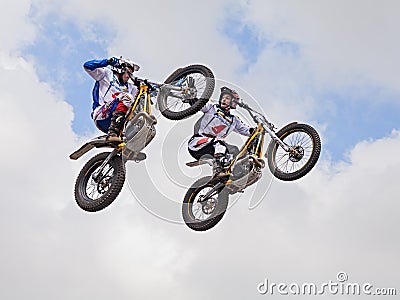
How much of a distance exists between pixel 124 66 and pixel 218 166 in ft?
12.3

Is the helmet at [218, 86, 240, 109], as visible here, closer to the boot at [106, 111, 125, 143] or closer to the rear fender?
the boot at [106, 111, 125, 143]

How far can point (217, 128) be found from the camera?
21938 mm

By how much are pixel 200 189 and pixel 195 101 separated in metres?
2.88

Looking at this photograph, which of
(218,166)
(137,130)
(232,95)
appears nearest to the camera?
(137,130)

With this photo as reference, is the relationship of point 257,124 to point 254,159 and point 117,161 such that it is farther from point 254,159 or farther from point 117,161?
point 117,161

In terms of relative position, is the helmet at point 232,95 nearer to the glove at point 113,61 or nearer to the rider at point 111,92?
the rider at point 111,92

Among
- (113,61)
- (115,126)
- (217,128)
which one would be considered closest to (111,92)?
(113,61)

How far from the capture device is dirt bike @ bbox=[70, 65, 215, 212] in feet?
62.5

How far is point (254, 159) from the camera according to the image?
812 inches

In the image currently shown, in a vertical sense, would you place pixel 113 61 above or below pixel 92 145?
above

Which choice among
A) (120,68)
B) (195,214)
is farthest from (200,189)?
(120,68)

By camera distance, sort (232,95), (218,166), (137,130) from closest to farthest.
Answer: (137,130), (218,166), (232,95)

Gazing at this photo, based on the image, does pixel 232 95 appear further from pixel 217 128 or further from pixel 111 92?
pixel 111 92

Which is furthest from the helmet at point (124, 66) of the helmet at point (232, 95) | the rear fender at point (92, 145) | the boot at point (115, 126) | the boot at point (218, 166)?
the boot at point (218, 166)
